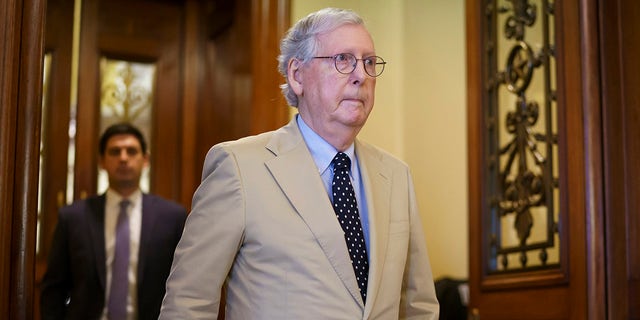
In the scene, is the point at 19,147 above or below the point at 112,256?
above

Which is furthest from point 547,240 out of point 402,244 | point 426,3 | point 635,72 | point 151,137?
point 151,137

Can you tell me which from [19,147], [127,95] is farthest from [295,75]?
[127,95]

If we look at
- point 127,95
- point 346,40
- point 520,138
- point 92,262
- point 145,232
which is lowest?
point 92,262

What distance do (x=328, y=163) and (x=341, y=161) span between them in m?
0.03

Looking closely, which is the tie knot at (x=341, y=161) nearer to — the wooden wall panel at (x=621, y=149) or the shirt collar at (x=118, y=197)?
the wooden wall panel at (x=621, y=149)

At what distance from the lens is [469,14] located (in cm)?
340

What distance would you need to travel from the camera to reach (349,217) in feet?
6.48

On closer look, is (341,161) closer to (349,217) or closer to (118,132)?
(349,217)

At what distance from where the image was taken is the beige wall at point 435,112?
166 inches

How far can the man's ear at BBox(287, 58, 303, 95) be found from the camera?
2076mm

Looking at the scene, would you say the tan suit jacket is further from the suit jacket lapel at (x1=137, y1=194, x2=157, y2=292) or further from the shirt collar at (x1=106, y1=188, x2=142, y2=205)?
the shirt collar at (x1=106, y1=188, x2=142, y2=205)

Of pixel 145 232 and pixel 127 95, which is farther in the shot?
pixel 127 95

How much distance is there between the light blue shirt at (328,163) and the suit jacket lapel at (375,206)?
0.02 meters

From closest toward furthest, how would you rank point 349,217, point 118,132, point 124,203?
point 349,217 < point 124,203 < point 118,132
